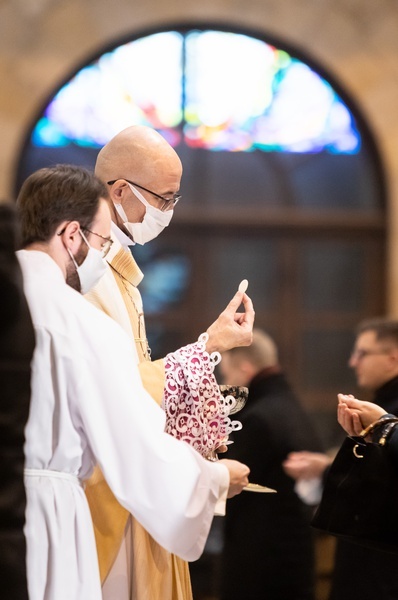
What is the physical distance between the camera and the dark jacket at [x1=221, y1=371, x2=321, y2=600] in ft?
18.5

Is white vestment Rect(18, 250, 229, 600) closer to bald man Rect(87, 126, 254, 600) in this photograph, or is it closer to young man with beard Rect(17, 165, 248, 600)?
young man with beard Rect(17, 165, 248, 600)

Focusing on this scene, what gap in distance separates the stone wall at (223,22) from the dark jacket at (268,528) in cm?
444

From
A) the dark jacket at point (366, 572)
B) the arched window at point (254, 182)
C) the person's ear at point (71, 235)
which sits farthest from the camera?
the arched window at point (254, 182)

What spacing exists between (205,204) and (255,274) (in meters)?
0.78

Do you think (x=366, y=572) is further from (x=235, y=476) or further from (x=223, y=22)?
(x=223, y=22)

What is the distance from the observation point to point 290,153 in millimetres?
10055

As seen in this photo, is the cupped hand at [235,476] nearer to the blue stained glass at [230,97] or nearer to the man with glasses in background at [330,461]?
the man with glasses in background at [330,461]

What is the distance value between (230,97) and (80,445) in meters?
7.54

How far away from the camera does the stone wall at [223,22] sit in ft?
31.8

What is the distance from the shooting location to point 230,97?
10055 millimetres

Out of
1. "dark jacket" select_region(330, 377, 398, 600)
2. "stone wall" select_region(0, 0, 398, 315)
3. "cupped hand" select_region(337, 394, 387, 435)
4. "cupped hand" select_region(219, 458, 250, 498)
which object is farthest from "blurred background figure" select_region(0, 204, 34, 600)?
"stone wall" select_region(0, 0, 398, 315)

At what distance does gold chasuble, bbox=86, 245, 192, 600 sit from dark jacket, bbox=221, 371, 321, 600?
2.11 m

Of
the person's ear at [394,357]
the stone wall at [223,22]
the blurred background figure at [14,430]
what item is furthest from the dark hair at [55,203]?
the stone wall at [223,22]

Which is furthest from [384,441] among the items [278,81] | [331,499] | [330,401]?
[278,81]
